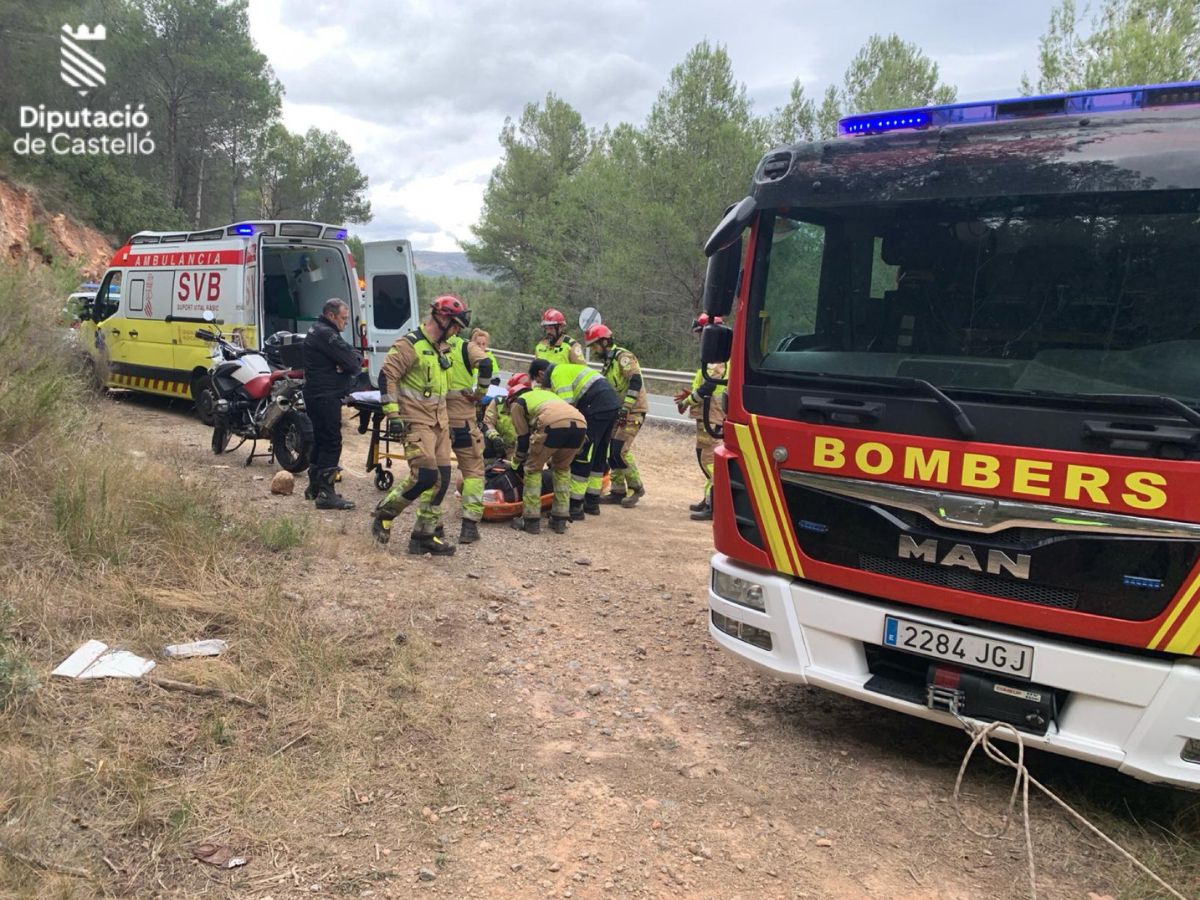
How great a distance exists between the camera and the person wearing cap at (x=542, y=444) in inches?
265

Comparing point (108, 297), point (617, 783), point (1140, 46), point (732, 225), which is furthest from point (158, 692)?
point (1140, 46)

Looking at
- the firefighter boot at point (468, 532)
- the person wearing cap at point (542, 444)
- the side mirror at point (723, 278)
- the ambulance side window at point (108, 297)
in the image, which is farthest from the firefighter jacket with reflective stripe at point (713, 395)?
the ambulance side window at point (108, 297)

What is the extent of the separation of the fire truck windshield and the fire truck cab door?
8.35 meters

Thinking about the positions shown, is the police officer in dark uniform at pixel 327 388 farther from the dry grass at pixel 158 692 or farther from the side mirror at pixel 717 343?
the side mirror at pixel 717 343

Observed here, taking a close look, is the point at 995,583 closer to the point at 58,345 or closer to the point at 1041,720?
the point at 1041,720

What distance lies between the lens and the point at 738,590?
11.9 feet

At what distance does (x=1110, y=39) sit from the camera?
18.5m

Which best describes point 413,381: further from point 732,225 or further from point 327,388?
point 732,225

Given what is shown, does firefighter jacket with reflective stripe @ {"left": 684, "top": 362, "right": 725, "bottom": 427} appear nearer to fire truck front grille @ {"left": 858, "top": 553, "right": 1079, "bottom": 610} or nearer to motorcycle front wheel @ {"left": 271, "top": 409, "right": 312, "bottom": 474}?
motorcycle front wheel @ {"left": 271, "top": 409, "right": 312, "bottom": 474}

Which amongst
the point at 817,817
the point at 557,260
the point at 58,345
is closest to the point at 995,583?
the point at 817,817

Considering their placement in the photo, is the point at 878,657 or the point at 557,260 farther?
the point at 557,260

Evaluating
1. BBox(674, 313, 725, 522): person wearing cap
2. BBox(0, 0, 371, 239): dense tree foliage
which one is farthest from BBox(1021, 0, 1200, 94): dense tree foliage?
BBox(0, 0, 371, 239): dense tree foliage

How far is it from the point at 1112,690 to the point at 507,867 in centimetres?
209

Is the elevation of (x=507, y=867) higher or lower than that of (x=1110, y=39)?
lower
